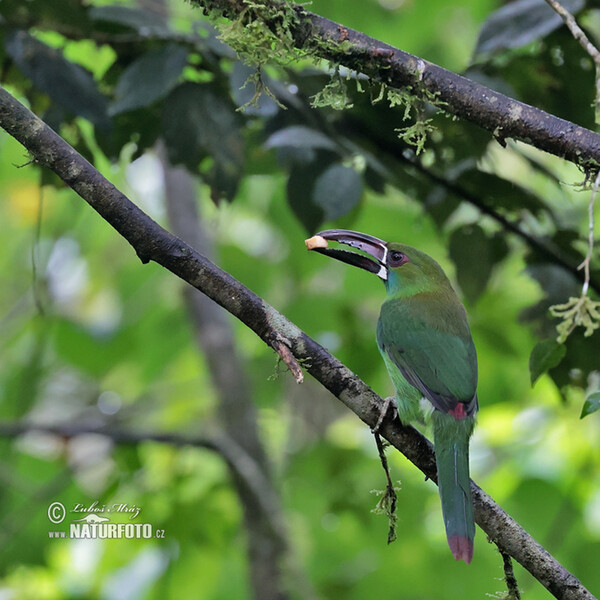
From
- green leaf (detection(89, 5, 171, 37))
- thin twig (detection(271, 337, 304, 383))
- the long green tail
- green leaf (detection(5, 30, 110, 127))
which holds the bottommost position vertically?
the long green tail

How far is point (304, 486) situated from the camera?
14.8 feet

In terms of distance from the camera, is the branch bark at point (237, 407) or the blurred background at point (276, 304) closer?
the blurred background at point (276, 304)

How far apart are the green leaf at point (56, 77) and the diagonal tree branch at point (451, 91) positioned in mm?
1065

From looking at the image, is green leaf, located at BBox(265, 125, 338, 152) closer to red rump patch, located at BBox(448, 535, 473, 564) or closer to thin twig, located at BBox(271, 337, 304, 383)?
thin twig, located at BBox(271, 337, 304, 383)

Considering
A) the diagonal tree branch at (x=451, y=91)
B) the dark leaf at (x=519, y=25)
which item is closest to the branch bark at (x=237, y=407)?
the dark leaf at (x=519, y=25)

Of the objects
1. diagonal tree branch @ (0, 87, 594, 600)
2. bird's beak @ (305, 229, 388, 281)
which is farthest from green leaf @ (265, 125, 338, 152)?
diagonal tree branch @ (0, 87, 594, 600)

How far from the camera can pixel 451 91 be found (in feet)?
5.69

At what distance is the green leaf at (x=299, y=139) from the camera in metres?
2.46

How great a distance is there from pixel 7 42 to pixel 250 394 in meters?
2.32

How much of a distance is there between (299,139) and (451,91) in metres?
0.84

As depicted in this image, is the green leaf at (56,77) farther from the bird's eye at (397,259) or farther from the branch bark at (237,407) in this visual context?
the branch bark at (237,407)

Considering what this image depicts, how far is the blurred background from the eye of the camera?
8.99 ft

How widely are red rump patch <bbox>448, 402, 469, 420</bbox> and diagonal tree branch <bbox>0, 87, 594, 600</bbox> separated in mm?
634

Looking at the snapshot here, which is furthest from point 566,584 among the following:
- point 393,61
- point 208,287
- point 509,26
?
point 509,26
